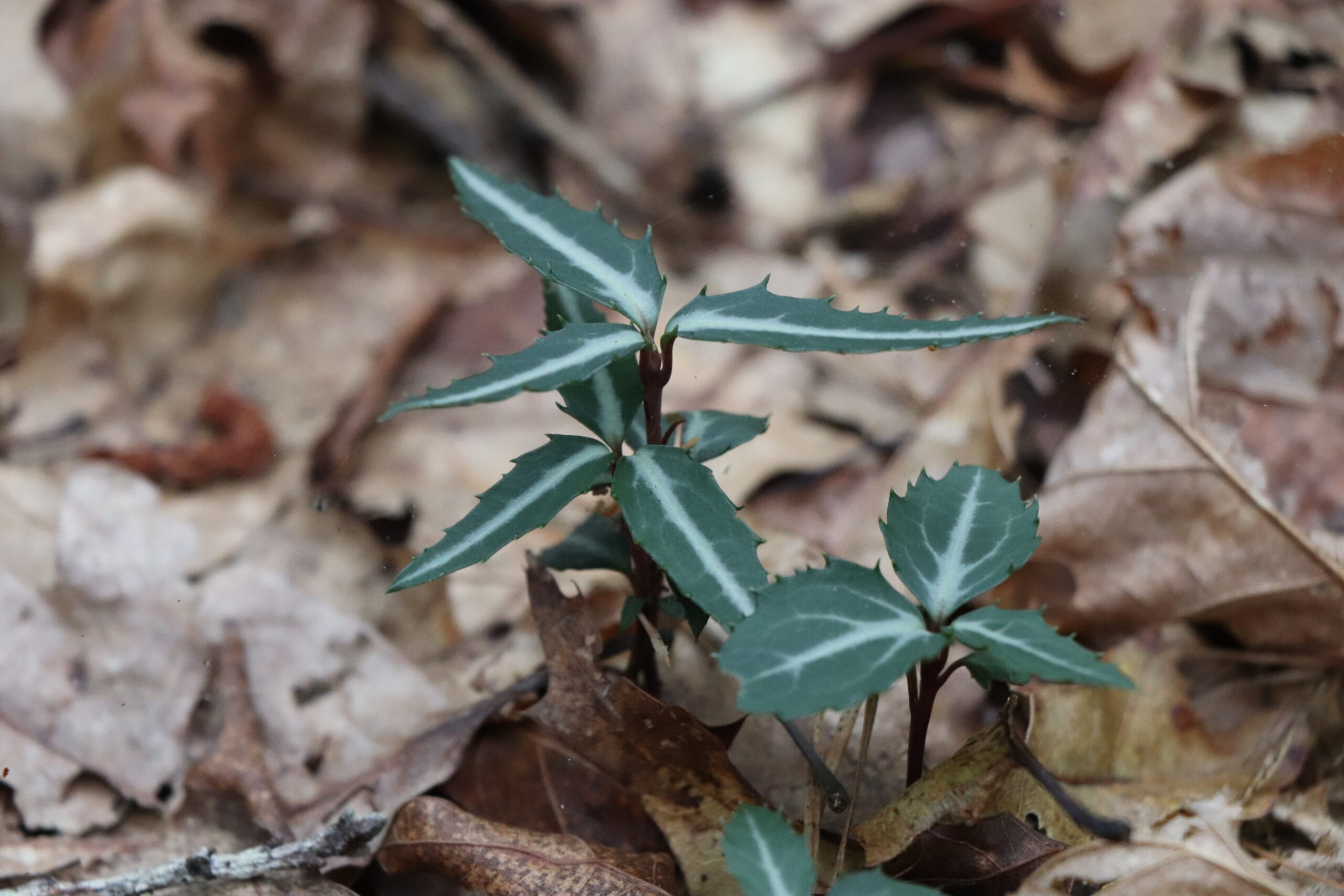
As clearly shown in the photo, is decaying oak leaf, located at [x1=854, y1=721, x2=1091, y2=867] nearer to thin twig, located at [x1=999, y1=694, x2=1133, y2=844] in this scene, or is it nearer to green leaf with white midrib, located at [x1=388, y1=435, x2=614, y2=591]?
thin twig, located at [x1=999, y1=694, x2=1133, y2=844]

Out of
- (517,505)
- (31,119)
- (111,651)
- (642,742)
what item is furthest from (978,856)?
(31,119)

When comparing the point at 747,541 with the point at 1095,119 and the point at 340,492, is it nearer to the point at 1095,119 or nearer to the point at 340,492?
the point at 340,492

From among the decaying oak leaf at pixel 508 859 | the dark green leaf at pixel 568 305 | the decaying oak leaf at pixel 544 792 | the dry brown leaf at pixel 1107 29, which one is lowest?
the decaying oak leaf at pixel 544 792

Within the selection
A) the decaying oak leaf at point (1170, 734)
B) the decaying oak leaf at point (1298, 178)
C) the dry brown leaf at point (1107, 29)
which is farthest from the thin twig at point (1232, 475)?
the dry brown leaf at point (1107, 29)

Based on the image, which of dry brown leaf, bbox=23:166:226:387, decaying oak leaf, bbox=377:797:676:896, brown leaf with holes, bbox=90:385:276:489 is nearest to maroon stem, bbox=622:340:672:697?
decaying oak leaf, bbox=377:797:676:896

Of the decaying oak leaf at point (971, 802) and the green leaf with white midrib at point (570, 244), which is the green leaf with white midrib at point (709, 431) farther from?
the decaying oak leaf at point (971, 802)

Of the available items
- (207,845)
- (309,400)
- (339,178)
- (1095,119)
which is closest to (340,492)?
(309,400)
